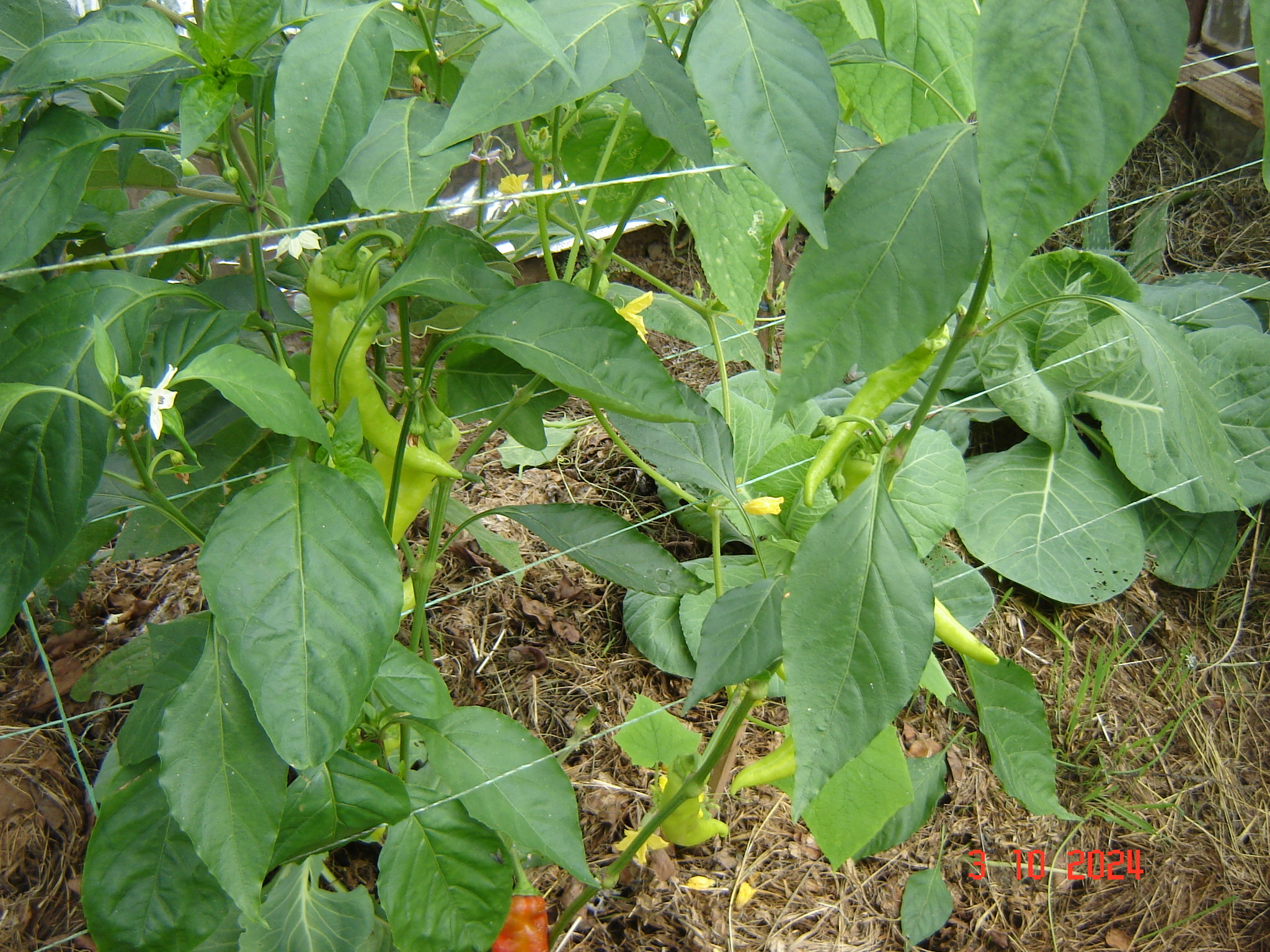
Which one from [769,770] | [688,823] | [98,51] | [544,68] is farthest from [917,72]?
[688,823]

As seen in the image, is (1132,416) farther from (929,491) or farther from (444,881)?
(444,881)

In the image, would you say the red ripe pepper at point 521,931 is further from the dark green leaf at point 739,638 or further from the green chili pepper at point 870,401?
the green chili pepper at point 870,401

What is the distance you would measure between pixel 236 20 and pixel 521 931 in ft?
3.03

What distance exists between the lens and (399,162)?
63 cm

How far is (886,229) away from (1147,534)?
160 cm

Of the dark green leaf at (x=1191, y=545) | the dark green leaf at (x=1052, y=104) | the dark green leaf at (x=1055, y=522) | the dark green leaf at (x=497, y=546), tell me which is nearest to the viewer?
the dark green leaf at (x=1052, y=104)

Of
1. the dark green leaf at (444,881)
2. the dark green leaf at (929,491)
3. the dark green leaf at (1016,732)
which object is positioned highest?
the dark green leaf at (444,881)

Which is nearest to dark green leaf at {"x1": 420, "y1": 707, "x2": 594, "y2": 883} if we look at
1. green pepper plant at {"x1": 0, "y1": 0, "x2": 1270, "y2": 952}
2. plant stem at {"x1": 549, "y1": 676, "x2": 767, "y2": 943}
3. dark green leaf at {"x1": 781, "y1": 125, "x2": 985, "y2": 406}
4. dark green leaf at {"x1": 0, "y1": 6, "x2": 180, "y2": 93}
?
green pepper plant at {"x1": 0, "y1": 0, "x2": 1270, "y2": 952}

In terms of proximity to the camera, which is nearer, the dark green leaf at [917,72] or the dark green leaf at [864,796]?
the dark green leaf at [917,72]

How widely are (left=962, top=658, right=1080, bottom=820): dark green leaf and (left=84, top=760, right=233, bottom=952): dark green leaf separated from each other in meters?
1.04

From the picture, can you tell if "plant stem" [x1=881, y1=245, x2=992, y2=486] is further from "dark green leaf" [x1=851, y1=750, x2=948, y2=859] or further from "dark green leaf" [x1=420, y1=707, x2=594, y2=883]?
"dark green leaf" [x1=851, y1=750, x2=948, y2=859]

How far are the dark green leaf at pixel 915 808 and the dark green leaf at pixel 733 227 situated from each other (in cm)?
75

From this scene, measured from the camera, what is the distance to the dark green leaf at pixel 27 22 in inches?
29.3
